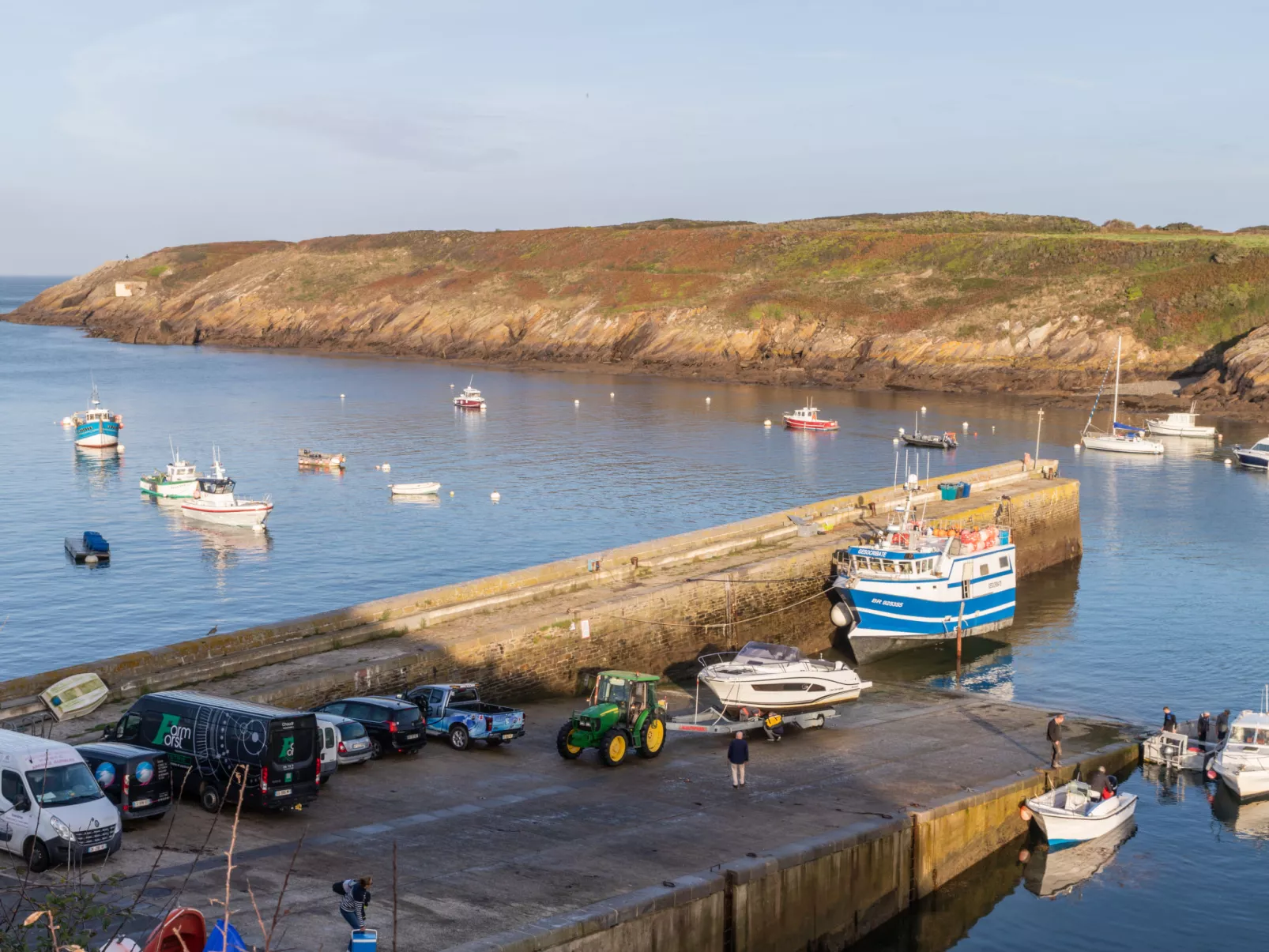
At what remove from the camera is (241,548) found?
6353 cm

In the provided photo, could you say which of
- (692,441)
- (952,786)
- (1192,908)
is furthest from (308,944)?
(692,441)

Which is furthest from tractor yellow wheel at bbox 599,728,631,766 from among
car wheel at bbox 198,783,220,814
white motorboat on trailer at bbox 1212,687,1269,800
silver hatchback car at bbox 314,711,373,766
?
white motorboat on trailer at bbox 1212,687,1269,800

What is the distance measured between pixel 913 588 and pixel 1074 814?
17.9 metres

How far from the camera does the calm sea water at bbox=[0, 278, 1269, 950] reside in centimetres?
2842

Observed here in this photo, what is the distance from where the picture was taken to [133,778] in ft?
67.3

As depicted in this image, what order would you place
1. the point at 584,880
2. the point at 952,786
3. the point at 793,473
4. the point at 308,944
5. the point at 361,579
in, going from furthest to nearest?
1. the point at 793,473
2. the point at 361,579
3. the point at 952,786
4. the point at 584,880
5. the point at 308,944

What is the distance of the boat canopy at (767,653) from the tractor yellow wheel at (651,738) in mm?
6417

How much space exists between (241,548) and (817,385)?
84543mm

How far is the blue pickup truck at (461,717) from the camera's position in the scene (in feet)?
92.1

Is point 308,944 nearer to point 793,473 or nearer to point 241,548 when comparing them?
point 241,548

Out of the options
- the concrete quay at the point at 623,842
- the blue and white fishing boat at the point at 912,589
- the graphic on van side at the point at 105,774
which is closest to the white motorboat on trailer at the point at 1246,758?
the concrete quay at the point at 623,842

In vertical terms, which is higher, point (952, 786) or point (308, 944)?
point (308, 944)

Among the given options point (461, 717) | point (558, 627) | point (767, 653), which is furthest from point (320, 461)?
point (461, 717)

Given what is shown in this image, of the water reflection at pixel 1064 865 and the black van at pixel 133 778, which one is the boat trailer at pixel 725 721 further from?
the black van at pixel 133 778
